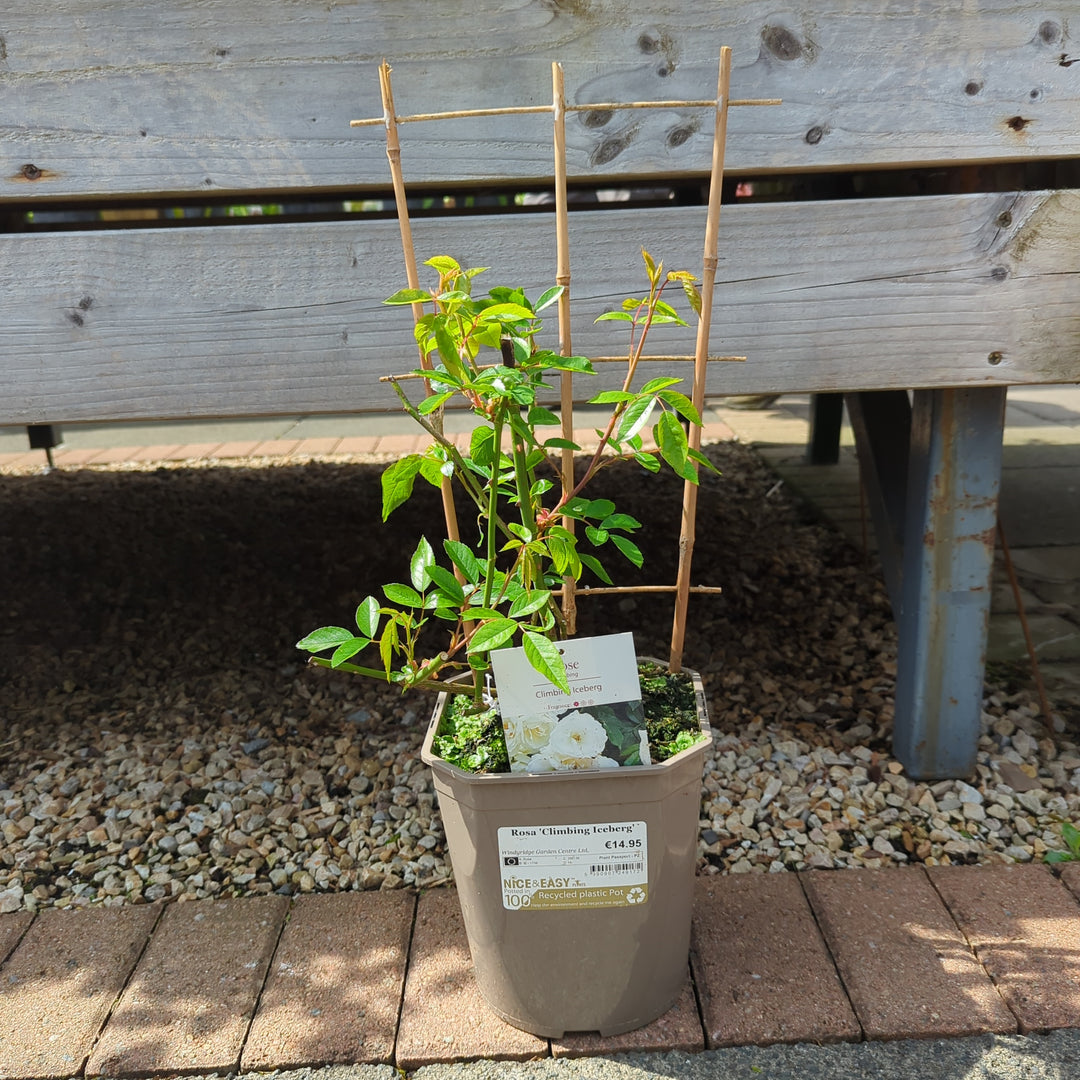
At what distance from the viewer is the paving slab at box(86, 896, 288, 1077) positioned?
1.41 meters

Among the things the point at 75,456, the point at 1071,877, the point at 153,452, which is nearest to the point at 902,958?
the point at 1071,877

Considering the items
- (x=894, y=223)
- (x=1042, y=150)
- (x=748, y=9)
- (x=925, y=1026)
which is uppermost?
(x=748, y=9)

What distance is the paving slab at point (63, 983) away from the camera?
141 cm

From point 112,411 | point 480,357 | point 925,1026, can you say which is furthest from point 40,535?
point 925,1026

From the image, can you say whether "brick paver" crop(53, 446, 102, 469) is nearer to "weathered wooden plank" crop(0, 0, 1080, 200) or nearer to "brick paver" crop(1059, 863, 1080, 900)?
"weathered wooden plank" crop(0, 0, 1080, 200)

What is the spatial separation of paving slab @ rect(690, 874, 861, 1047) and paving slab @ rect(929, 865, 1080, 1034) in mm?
256

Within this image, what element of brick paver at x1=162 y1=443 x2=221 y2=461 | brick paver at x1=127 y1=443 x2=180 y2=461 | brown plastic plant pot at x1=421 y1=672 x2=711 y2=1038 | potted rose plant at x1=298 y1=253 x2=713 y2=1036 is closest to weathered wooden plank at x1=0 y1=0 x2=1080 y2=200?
potted rose plant at x1=298 y1=253 x2=713 y2=1036

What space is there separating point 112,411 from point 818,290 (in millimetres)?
1245

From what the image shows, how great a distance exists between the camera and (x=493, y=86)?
1.54m

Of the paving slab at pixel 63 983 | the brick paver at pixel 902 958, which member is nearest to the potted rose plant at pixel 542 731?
the brick paver at pixel 902 958

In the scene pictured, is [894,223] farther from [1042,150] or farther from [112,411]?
[112,411]

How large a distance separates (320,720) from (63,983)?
83 centimetres

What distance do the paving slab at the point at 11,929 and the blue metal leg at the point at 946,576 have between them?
5.59 ft

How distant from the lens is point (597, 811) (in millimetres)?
1294
